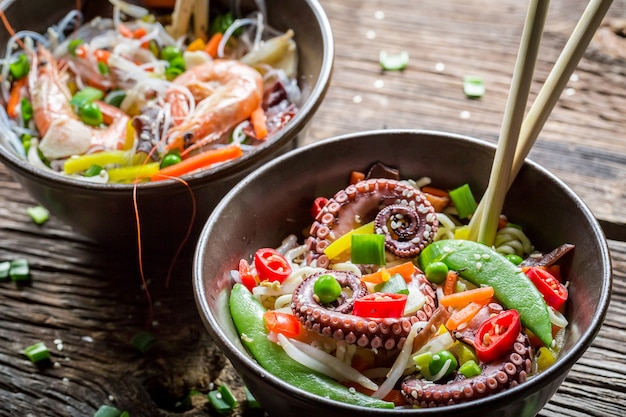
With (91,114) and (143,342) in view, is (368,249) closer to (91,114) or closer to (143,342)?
(143,342)

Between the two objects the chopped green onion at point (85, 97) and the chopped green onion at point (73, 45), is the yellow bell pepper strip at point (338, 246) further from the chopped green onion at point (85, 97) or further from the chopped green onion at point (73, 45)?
the chopped green onion at point (73, 45)

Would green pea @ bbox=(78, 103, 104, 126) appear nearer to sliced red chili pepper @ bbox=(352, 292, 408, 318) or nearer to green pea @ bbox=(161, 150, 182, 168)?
green pea @ bbox=(161, 150, 182, 168)

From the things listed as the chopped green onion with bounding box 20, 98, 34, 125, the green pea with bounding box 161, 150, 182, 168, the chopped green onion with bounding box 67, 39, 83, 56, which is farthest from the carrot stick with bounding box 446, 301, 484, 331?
the chopped green onion with bounding box 67, 39, 83, 56

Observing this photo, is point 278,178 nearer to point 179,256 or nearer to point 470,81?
point 179,256

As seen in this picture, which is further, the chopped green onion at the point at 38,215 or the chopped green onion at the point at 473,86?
A: the chopped green onion at the point at 473,86

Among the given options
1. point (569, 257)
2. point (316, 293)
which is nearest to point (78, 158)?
point (316, 293)

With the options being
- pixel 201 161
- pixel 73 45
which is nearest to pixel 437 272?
pixel 201 161

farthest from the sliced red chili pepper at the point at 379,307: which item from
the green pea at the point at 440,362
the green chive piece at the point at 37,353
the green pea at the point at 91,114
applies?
the green pea at the point at 91,114
